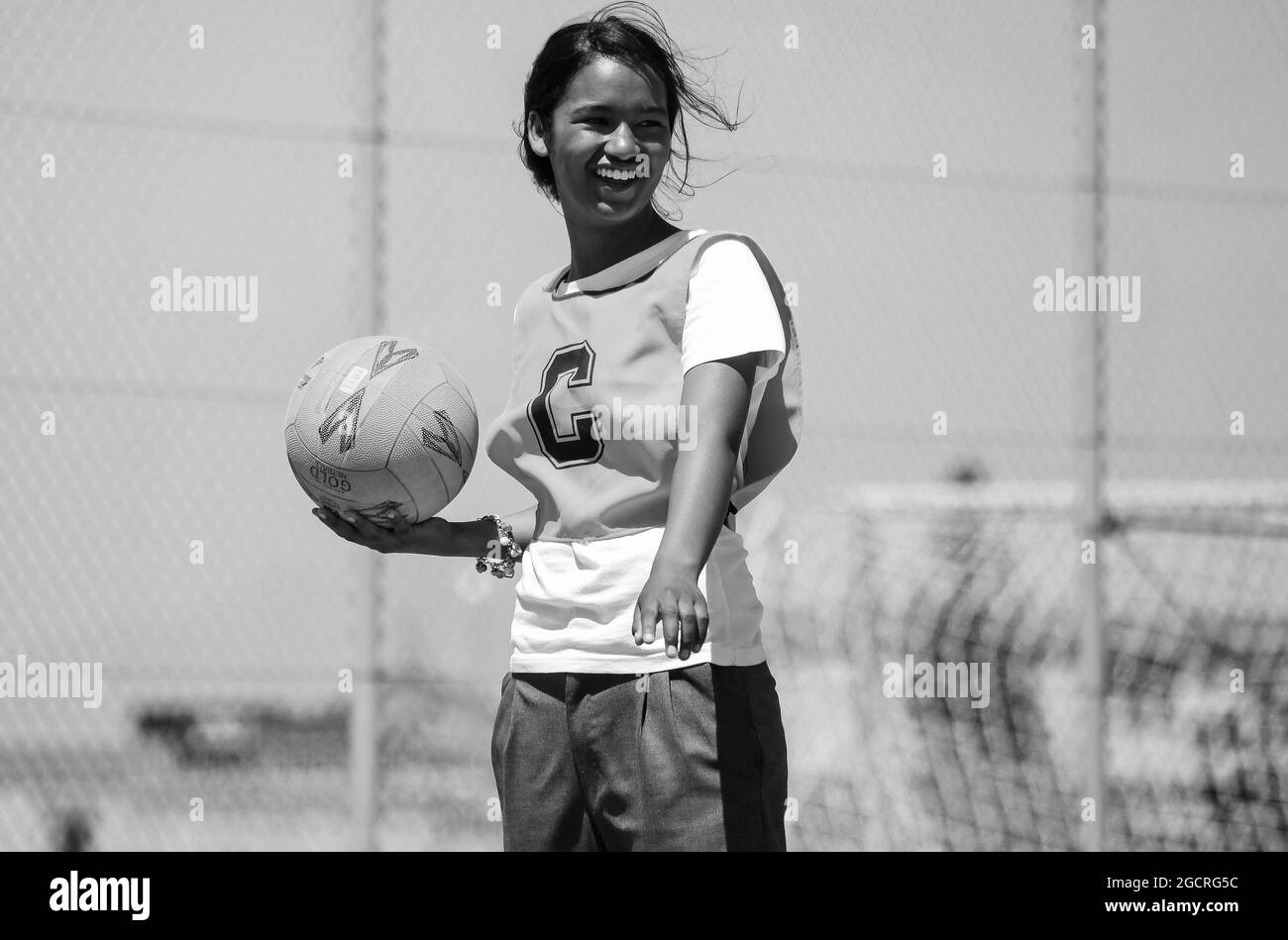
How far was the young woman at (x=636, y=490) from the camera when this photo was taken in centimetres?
164

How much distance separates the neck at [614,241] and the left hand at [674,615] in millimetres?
494

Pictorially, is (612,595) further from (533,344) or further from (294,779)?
(294,779)

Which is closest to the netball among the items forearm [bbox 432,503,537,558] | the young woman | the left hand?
forearm [bbox 432,503,537,558]

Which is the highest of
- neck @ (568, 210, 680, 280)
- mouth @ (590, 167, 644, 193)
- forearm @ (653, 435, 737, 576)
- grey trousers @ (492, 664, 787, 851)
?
mouth @ (590, 167, 644, 193)

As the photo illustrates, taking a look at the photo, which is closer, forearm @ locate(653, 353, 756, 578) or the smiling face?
forearm @ locate(653, 353, 756, 578)

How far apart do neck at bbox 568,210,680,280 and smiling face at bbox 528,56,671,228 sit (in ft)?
0.05

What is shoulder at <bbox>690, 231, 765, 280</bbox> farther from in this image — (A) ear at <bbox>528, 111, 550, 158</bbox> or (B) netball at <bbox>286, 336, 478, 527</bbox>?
(B) netball at <bbox>286, 336, 478, 527</bbox>

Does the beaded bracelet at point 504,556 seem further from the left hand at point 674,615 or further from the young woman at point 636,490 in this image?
the left hand at point 674,615

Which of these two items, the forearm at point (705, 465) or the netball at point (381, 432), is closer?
the forearm at point (705, 465)

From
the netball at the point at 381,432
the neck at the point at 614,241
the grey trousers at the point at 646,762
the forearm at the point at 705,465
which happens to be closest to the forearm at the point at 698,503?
the forearm at the point at 705,465

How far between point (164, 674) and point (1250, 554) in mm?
3071

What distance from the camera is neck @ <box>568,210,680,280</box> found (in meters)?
1.85

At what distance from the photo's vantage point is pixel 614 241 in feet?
6.07

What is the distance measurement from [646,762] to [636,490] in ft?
1.05
